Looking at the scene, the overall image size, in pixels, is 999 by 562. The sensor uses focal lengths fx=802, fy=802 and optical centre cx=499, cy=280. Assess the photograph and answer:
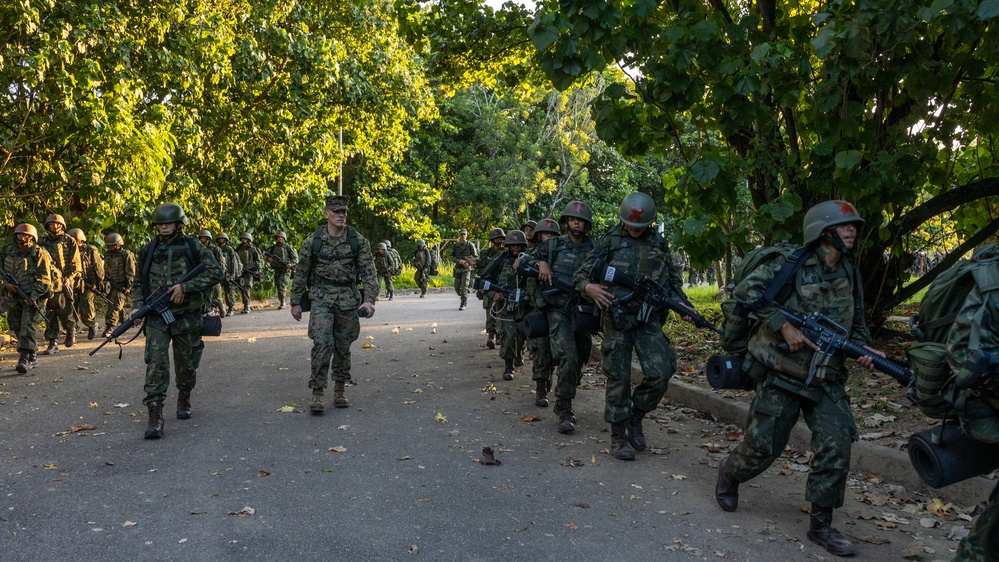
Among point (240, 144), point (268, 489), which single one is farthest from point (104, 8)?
point (268, 489)

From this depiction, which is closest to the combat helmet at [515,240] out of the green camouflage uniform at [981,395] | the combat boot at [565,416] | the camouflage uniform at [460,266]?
the combat boot at [565,416]

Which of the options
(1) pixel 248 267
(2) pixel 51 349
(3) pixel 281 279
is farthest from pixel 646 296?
(3) pixel 281 279

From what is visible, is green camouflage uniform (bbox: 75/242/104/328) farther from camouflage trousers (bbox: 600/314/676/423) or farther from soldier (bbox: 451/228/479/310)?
camouflage trousers (bbox: 600/314/676/423)

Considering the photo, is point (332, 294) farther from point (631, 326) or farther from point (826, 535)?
point (826, 535)

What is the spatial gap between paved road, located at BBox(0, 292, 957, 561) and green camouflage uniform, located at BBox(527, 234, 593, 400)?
603 millimetres

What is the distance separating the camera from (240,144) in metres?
19.0

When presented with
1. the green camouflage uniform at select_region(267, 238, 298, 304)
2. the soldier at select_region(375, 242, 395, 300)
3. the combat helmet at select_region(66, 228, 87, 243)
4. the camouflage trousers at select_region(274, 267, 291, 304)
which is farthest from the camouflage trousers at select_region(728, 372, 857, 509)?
the soldier at select_region(375, 242, 395, 300)

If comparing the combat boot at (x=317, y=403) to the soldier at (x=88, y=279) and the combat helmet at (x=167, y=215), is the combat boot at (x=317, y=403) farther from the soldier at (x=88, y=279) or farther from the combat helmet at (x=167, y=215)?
the soldier at (x=88, y=279)

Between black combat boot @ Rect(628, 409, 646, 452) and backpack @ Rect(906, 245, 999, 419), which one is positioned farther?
black combat boot @ Rect(628, 409, 646, 452)

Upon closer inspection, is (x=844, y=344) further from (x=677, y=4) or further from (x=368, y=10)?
(x=368, y=10)

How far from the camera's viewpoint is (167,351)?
709cm

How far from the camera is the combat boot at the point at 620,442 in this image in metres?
6.05

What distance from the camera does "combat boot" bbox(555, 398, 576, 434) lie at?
689 cm

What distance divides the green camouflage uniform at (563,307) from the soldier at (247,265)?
1340 cm
